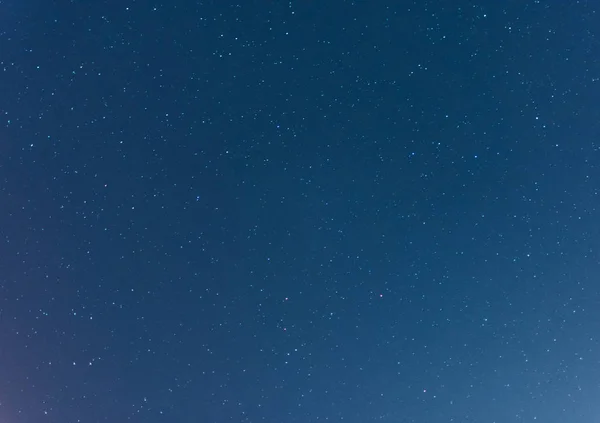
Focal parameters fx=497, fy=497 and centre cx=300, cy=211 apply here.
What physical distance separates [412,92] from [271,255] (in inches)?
13.6

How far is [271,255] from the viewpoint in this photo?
0.81 meters

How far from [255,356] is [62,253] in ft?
1.21

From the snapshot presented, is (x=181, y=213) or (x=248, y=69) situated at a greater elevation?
(x=248, y=69)

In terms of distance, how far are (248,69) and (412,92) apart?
261mm

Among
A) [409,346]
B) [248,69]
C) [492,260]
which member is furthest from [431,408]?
[248,69]

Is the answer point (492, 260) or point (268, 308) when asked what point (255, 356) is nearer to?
point (268, 308)

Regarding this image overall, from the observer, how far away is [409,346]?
836 millimetres

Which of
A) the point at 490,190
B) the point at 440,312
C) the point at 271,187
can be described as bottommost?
the point at 440,312

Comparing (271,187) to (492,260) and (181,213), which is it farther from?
(492,260)

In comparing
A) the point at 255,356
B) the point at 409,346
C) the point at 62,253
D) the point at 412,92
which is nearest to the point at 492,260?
the point at 409,346

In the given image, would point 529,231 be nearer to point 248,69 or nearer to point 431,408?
point 431,408

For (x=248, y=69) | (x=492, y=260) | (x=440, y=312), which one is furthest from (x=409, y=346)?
(x=248, y=69)

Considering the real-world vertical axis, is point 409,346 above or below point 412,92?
below

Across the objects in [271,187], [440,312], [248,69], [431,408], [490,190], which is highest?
[248,69]
